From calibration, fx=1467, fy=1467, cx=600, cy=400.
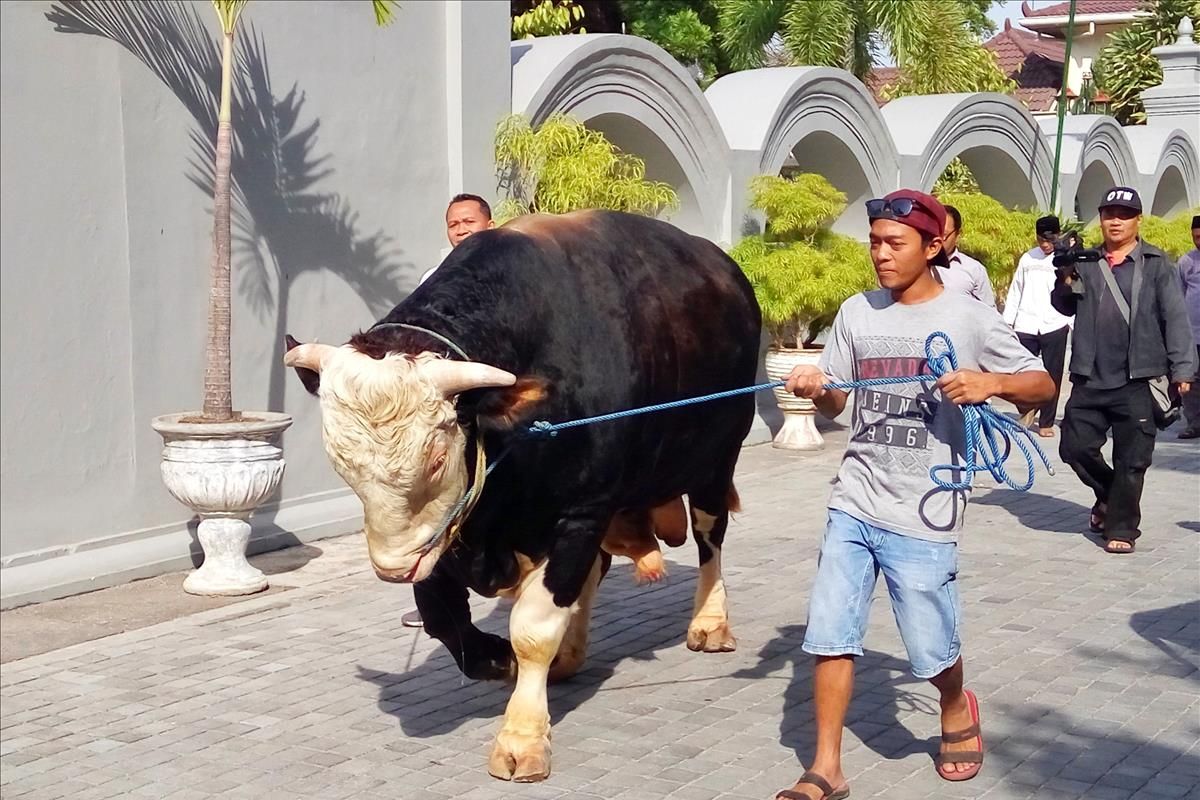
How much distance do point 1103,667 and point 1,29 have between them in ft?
19.3

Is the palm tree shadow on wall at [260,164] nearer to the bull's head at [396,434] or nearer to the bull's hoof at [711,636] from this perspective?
the bull's hoof at [711,636]

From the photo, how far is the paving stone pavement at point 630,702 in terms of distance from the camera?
192 inches

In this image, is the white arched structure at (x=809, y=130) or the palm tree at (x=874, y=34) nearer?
the white arched structure at (x=809, y=130)

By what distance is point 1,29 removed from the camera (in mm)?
7164

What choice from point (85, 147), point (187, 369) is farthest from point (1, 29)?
point (187, 369)

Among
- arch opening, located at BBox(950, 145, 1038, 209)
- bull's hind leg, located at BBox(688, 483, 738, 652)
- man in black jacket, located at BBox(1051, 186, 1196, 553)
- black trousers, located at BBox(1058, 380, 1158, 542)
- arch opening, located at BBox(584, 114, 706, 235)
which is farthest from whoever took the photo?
arch opening, located at BBox(950, 145, 1038, 209)

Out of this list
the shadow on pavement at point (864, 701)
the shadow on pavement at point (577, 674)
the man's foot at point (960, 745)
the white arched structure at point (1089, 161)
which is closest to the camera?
the man's foot at point (960, 745)

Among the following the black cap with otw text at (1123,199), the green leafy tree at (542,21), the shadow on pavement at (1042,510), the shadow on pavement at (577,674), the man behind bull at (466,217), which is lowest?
the shadow on pavement at (1042,510)

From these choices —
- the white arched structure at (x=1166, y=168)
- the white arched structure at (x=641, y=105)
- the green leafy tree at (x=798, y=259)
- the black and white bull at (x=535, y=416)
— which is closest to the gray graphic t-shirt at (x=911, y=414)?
the black and white bull at (x=535, y=416)

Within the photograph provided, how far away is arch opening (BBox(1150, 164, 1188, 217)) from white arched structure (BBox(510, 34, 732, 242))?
1336 cm

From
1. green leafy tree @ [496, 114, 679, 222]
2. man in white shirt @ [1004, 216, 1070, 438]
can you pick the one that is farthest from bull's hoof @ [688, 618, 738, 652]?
man in white shirt @ [1004, 216, 1070, 438]

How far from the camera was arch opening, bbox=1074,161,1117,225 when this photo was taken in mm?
20469

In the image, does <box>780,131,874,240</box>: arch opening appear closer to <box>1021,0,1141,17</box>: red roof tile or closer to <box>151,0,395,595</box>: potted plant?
<box>151,0,395,595</box>: potted plant

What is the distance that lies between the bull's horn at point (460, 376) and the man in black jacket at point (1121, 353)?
4.86 metres
